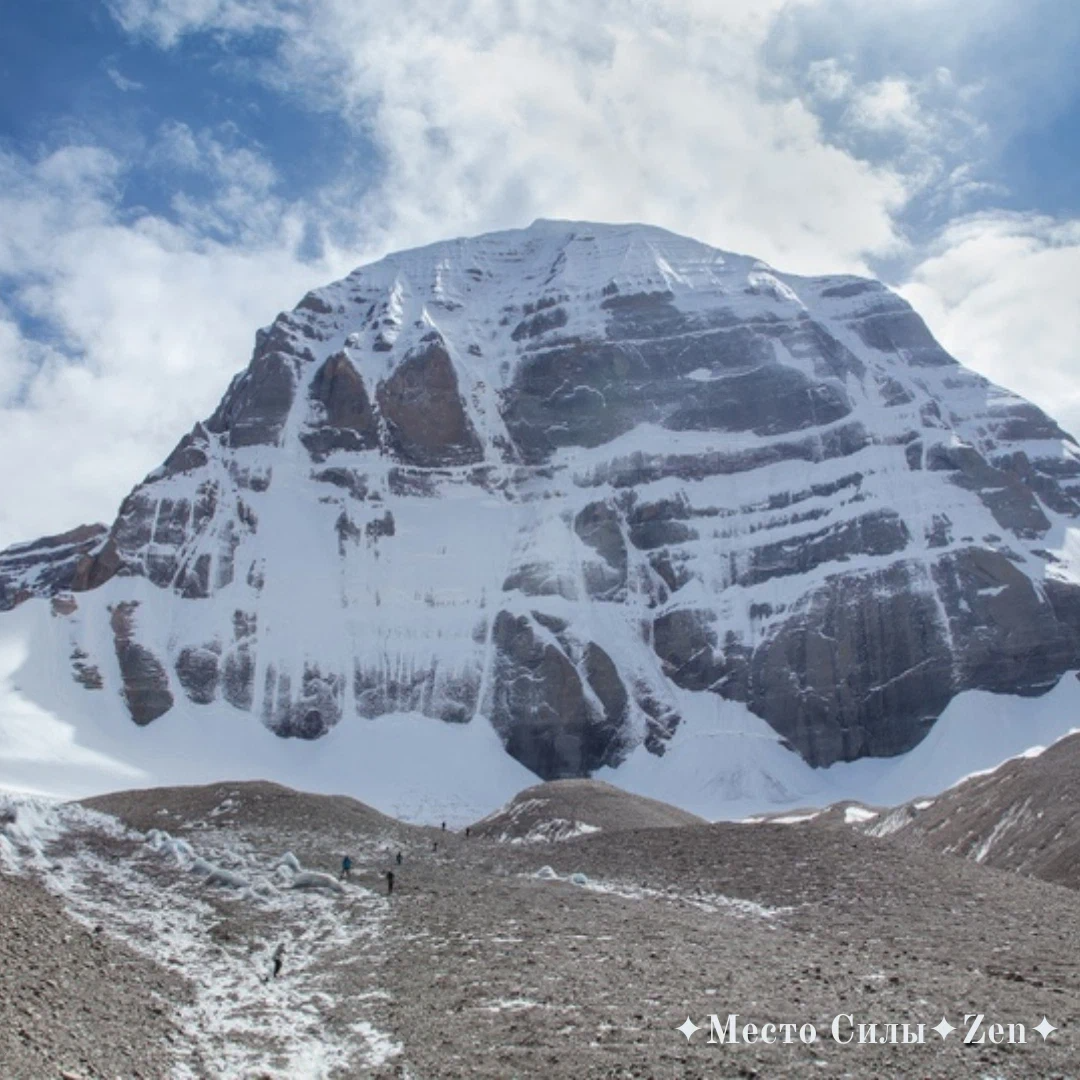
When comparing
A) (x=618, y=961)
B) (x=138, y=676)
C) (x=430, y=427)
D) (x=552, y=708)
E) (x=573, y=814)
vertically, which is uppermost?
(x=430, y=427)

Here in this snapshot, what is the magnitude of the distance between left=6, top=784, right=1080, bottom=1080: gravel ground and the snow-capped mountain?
109085mm

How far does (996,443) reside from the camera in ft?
615

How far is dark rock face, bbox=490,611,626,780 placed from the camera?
151 metres

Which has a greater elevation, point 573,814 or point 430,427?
point 430,427

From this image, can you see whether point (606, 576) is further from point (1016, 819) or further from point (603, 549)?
point (1016, 819)

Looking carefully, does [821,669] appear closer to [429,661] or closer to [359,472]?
[429,661]

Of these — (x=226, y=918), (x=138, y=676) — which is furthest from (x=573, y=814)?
(x=138, y=676)

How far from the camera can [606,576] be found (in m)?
173

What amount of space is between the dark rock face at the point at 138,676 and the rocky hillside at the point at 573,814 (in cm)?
9102

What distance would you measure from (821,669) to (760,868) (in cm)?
12036

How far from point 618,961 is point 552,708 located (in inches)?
5075

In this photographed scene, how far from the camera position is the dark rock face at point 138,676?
500 ft

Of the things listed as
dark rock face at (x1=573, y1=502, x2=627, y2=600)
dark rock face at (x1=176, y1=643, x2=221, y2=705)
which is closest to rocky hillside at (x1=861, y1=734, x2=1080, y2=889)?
dark rock face at (x1=573, y1=502, x2=627, y2=600)

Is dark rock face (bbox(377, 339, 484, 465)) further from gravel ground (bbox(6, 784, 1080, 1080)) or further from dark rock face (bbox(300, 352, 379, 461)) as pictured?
gravel ground (bbox(6, 784, 1080, 1080))
